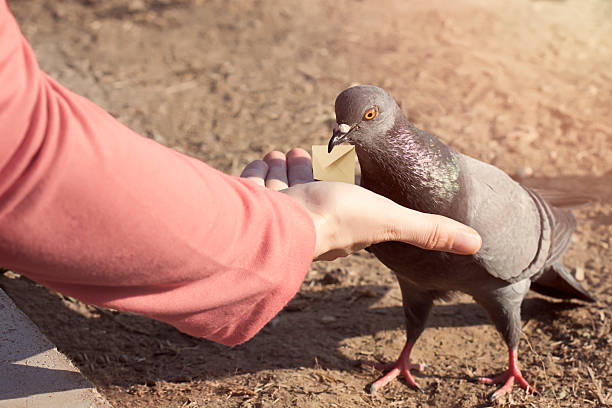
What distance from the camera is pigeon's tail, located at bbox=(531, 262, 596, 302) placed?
351 cm

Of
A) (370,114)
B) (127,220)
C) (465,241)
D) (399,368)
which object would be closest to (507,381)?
(399,368)

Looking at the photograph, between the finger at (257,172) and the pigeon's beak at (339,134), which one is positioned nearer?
the pigeon's beak at (339,134)

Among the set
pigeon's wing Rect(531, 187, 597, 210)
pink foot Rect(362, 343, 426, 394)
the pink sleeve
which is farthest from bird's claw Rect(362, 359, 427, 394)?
the pink sleeve

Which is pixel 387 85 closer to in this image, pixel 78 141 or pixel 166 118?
pixel 166 118

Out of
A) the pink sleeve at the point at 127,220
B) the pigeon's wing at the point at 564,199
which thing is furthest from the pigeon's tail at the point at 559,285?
the pink sleeve at the point at 127,220

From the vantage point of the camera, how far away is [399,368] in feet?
11.2

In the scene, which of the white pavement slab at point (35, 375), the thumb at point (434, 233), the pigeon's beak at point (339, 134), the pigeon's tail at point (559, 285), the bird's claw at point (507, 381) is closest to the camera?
the thumb at point (434, 233)

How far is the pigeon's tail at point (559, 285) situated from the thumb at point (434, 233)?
1.45 metres

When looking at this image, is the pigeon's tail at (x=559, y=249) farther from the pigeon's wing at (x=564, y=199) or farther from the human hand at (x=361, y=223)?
the human hand at (x=361, y=223)

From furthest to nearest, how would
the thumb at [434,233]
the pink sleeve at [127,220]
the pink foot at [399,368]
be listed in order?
the pink foot at [399,368] → the thumb at [434,233] → the pink sleeve at [127,220]

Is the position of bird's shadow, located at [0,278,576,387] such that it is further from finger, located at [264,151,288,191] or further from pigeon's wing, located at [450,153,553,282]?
finger, located at [264,151,288,191]

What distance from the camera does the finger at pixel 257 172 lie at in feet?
8.73

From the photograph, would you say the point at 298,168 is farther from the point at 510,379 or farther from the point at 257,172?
the point at 510,379

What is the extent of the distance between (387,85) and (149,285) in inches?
200
